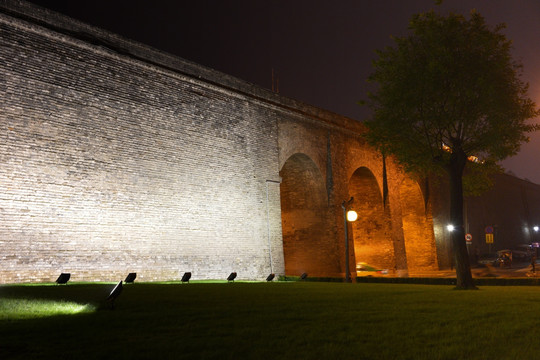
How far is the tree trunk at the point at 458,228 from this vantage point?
1230 cm

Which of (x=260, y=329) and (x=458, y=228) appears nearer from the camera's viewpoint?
(x=260, y=329)

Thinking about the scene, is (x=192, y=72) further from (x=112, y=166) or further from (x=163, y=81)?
(x=112, y=166)

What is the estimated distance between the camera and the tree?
13.3m

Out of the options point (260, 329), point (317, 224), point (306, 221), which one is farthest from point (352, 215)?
point (260, 329)

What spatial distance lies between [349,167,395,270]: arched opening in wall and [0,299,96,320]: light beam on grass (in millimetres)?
18489

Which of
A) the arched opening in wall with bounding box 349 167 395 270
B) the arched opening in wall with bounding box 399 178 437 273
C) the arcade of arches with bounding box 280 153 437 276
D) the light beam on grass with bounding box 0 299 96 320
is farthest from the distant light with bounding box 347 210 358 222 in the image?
the arched opening in wall with bounding box 399 178 437 273

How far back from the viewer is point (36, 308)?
19.1 ft

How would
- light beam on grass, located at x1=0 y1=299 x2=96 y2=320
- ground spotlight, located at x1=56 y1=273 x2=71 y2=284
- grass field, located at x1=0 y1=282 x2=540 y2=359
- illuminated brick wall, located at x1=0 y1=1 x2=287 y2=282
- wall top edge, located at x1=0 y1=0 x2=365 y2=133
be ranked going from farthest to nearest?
wall top edge, located at x1=0 y1=0 x2=365 y2=133, illuminated brick wall, located at x1=0 y1=1 x2=287 y2=282, ground spotlight, located at x1=56 y1=273 x2=71 y2=284, light beam on grass, located at x1=0 y1=299 x2=96 y2=320, grass field, located at x1=0 y1=282 x2=540 y2=359

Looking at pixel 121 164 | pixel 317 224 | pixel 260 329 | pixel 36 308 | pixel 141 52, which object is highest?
pixel 141 52

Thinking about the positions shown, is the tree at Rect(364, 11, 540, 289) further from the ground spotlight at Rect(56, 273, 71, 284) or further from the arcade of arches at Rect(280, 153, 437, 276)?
the ground spotlight at Rect(56, 273, 71, 284)

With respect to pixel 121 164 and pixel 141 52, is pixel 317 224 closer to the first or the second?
pixel 121 164

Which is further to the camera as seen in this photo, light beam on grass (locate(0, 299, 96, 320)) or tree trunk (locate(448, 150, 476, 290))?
tree trunk (locate(448, 150, 476, 290))

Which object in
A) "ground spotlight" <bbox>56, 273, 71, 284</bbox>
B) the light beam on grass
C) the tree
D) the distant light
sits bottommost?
the light beam on grass

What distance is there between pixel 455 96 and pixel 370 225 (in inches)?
461
